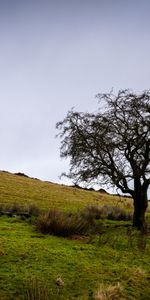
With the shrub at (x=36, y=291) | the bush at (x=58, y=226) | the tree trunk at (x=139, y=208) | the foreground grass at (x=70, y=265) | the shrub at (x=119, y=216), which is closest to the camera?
the shrub at (x=36, y=291)

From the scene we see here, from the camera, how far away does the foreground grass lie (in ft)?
31.0

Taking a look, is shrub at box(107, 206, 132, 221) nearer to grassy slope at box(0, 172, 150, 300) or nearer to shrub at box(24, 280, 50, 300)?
grassy slope at box(0, 172, 150, 300)

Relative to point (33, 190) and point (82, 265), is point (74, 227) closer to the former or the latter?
point (82, 265)

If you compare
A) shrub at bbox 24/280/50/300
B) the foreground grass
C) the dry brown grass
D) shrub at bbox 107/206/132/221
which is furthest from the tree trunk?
shrub at bbox 24/280/50/300

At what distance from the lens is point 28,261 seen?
A: 36.5 ft

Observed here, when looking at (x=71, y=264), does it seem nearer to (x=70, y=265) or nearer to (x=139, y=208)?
(x=70, y=265)

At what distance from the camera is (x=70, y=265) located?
11352mm

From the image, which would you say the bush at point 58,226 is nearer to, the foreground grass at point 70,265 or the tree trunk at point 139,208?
the foreground grass at point 70,265

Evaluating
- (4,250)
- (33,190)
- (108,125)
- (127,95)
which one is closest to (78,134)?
(108,125)

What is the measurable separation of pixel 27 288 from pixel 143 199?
14.5 m

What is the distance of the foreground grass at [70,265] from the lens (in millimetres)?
9445

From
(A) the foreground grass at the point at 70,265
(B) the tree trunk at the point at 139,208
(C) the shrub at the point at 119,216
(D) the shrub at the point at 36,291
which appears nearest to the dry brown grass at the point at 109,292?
(A) the foreground grass at the point at 70,265

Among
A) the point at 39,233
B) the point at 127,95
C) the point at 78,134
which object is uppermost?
the point at 127,95

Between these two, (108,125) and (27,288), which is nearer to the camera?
(27,288)
